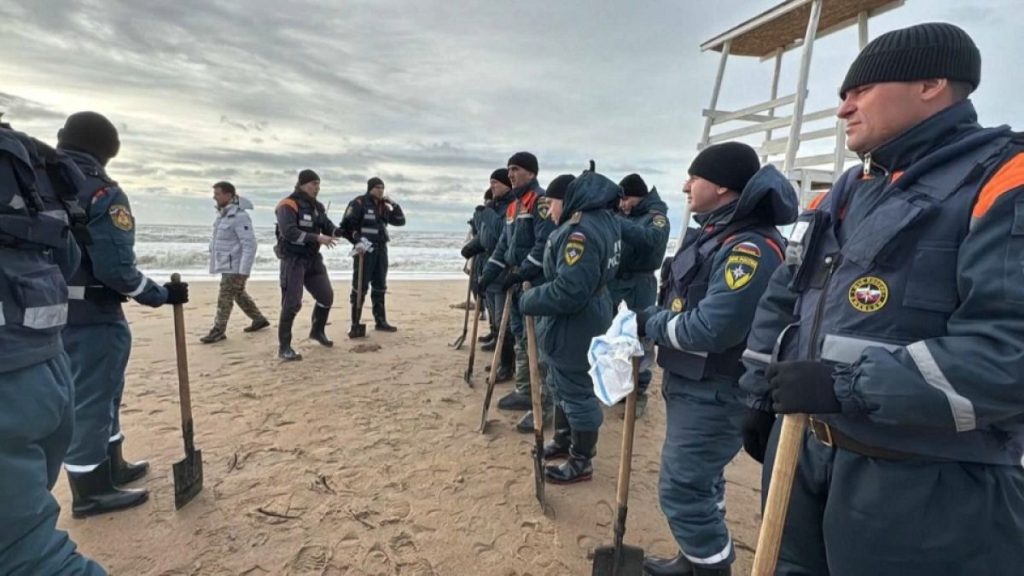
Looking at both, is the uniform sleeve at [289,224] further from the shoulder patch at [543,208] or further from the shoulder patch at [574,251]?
the shoulder patch at [574,251]

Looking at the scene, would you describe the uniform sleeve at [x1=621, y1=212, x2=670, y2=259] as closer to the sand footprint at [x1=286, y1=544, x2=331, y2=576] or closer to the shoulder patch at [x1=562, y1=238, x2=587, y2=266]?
the shoulder patch at [x1=562, y1=238, x2=587, y2=266]

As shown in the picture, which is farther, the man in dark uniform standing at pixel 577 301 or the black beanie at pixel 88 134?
the man in dark uniform standing at pixel 577 301

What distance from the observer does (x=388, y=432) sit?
14.8ft

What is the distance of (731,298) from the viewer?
221cm

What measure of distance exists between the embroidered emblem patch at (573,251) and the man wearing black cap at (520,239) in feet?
4.35

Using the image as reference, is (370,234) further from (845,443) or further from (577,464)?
(845,443)

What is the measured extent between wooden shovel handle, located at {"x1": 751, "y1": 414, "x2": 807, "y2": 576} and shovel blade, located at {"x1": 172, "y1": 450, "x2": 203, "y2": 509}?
343 centimetres

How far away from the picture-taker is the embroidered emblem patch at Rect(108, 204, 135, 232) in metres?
2.95

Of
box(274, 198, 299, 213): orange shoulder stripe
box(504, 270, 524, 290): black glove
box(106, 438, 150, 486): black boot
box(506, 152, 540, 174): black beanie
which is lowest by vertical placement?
box(106, 438, 150, 486): black boot

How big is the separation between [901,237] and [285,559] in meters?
3.27

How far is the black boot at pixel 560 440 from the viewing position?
13.6 feet

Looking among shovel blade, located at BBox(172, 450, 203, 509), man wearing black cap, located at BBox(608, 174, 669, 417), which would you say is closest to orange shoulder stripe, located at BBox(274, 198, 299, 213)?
shovel blade, located at BBox(172, 450, 203, 509)

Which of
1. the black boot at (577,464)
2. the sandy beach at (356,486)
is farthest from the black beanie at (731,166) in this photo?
the sandy beach at (356,486)

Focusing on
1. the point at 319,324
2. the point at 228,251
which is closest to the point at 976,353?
the point at 319,324
